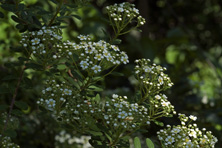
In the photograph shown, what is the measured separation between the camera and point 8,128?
116 cm

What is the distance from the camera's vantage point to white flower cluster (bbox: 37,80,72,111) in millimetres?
1001

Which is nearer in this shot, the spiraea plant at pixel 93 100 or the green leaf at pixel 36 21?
the spiraea plant at pixel 93 100

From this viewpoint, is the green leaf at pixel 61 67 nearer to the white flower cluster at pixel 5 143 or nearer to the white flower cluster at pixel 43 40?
the white flower cluster at pixel 43 40

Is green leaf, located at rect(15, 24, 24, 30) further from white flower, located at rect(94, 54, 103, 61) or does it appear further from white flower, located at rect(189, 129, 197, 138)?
white flower, located at rect(189, 129, 197, 138)

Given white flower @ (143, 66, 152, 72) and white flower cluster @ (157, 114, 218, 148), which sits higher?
white flower @ (143, 66, 152, 72)

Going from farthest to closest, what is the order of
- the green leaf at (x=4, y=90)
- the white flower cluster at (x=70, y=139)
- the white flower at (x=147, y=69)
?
1. the white flower cluster at (x=70, y=139)
2. the green leaf at (x=4, y=90)
3. the white flower at (x=147, y=69)

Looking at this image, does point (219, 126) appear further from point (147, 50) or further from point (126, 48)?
point (126, 48)

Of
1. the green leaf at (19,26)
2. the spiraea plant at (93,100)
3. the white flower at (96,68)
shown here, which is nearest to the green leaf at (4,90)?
the spiraea plant at (93,100)

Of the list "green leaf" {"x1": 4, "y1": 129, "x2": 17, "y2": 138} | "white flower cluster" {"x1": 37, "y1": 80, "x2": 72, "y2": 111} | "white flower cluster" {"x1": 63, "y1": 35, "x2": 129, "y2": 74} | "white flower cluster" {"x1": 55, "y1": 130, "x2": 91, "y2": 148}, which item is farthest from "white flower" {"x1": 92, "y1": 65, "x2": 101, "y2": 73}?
"white flower cluster" {"x1": 55, "y1": 130, "x2": 91, "y2": 148}

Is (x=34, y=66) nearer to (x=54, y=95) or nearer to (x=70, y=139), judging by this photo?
(x=54, y=95)

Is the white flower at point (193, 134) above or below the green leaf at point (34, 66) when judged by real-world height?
below

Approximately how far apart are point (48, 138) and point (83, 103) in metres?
1.04

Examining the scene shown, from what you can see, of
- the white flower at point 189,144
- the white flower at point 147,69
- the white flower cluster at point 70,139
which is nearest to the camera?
the white flower at point 189,144

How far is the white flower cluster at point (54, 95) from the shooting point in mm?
1001
